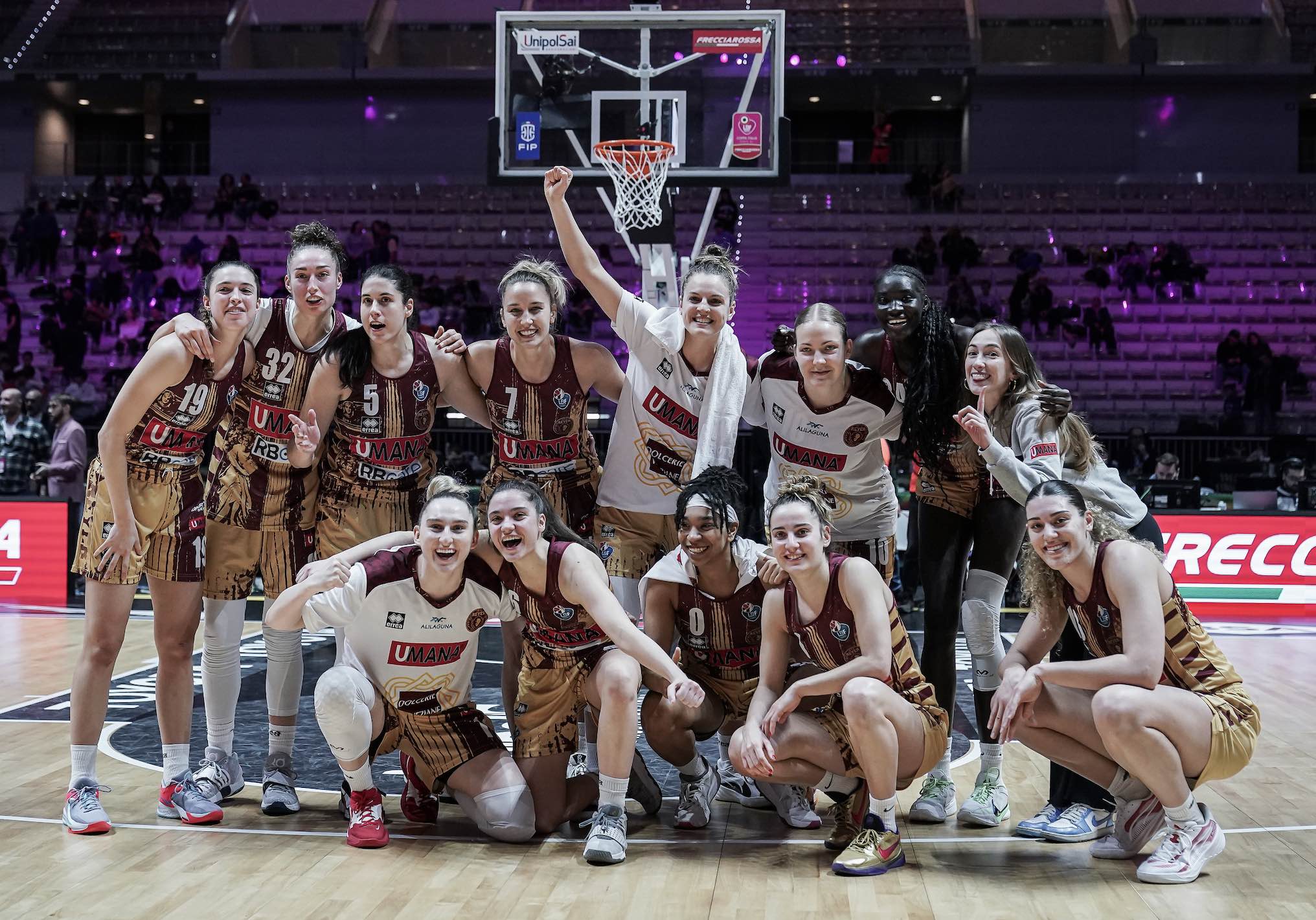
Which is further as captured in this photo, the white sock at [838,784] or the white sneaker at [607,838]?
the white sock at [838,784]

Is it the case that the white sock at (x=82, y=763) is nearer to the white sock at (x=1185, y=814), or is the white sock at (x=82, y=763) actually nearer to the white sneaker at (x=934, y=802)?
the white sneaker at (x=934, y=802)

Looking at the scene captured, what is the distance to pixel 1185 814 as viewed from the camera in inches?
141

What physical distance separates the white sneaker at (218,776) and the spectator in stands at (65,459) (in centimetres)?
587

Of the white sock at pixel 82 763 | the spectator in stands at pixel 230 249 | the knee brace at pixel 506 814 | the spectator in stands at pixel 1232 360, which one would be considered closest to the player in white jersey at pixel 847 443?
the knee brace at pixel 506 814

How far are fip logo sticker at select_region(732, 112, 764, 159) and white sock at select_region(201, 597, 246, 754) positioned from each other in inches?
184

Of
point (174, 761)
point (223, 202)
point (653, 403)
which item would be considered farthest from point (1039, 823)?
point (223, 202)

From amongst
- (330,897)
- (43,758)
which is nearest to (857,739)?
(330,897)

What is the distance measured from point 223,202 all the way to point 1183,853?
16733 mm

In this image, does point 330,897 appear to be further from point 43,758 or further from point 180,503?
point 43,758

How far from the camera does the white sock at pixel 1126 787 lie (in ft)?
12.3

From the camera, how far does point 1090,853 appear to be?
150 inches

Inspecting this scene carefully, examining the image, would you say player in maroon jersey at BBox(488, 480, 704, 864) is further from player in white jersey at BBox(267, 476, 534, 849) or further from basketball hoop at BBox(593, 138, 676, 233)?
basketball hoop at BBox(593, 138, 676, 233)

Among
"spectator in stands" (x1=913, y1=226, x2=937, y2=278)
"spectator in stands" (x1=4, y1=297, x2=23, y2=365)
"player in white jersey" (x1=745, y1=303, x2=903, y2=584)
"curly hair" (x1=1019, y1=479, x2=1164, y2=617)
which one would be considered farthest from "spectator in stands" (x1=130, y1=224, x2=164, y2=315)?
"curly hair" (x1=1019, y1=479, x2=1164, y2=617)

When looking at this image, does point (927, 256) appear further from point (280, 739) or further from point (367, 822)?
point (367, 822)
